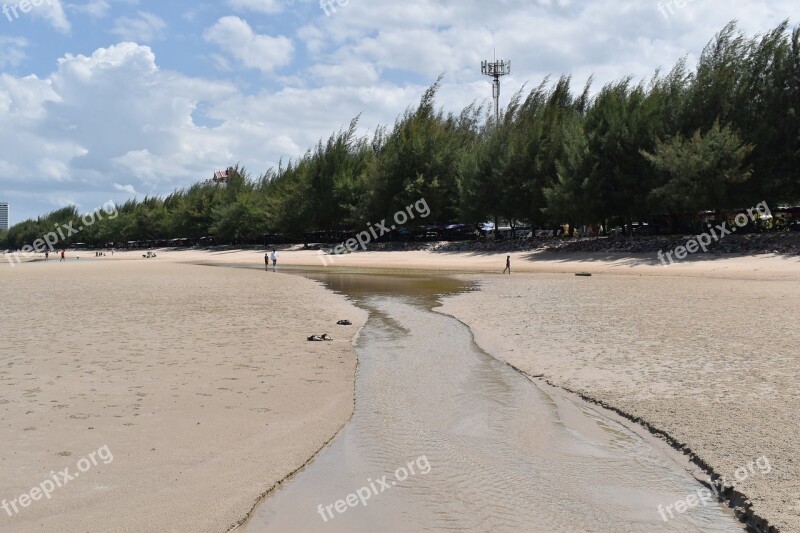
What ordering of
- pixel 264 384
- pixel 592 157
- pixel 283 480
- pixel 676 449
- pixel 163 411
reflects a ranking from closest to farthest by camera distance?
pixel 283 480 < pixel 676 449 < pixel 163 411 < pixel 264 384 < pixel 592 157

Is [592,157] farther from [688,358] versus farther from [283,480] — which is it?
[283,480]

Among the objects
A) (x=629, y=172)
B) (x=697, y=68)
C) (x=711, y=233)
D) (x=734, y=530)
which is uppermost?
(x=697, y=68)

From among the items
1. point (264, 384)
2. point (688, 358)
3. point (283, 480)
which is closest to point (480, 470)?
point (283, 480)

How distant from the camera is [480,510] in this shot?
625 cm

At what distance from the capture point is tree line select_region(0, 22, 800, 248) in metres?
43.4

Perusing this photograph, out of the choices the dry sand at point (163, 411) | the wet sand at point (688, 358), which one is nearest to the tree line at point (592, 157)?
the wet sand at point (688, 358)

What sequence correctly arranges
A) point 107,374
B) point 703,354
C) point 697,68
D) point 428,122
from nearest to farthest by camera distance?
point 107,374
point 703,354
point 697,68
point 428,122

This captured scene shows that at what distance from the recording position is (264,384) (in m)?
11.0

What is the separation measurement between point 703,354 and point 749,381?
7.85ft

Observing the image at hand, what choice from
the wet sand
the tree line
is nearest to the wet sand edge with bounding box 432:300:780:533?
the wet sand

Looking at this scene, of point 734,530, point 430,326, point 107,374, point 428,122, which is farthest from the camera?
point 428,122

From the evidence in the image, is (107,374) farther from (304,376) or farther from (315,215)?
(315,215)

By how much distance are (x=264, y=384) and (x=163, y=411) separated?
2.12 metres

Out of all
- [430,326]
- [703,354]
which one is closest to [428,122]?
[430,326]
